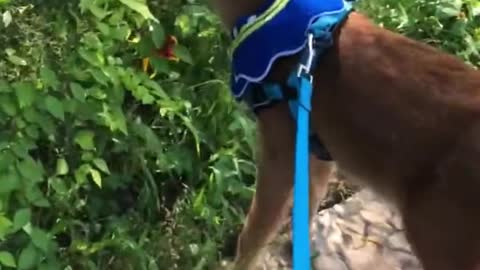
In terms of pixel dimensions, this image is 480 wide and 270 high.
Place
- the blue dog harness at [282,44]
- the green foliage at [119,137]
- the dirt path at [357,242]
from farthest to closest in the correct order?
the dirt path at [357,242] < the green foliage at [119,137] < the blue dog harness at [282,44]

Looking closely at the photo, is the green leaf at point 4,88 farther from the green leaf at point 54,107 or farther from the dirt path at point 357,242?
the dirt path at point 357,242

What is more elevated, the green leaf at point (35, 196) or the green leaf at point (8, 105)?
the green leaf at point (8, 105)

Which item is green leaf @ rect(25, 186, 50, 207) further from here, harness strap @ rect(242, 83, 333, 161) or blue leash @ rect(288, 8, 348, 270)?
blue leash @ rect(288, 8, 348, 270)

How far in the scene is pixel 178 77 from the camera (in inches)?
135

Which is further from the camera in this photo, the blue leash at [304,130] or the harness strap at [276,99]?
the harness strap at [276,99]

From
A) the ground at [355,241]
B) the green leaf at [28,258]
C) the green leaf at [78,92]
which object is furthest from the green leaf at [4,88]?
the ground at [355,241]

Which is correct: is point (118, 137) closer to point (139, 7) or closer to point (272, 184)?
point (139, 7)

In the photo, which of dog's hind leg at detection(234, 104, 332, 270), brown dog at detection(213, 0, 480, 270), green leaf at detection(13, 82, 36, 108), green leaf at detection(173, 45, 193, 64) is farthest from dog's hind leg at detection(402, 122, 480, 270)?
green leaf at detection(173, 45, 193, 64)

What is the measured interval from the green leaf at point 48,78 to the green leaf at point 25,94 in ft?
0.19

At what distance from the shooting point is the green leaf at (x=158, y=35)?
3289 mm

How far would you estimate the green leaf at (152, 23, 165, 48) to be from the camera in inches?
129

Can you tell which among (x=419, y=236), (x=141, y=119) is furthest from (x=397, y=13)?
(x=419, y=236)

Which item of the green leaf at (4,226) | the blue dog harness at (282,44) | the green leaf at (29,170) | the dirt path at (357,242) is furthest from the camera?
the dirt path at (357,242)

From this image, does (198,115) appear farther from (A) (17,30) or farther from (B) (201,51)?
(A) (17,30)
